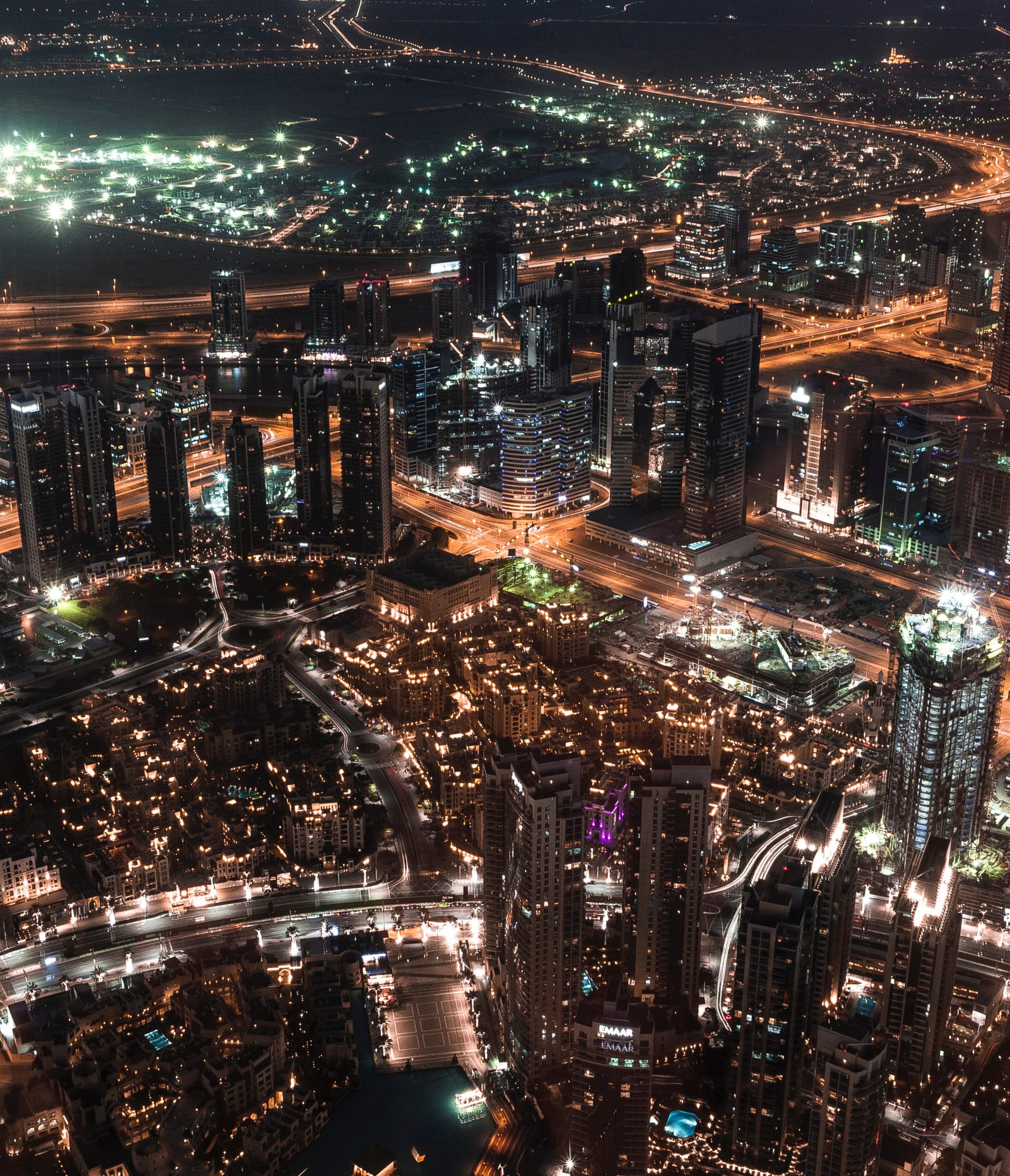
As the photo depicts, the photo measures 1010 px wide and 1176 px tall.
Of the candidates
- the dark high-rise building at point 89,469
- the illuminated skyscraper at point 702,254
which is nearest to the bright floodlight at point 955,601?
the dark high-rise building at point 89,469

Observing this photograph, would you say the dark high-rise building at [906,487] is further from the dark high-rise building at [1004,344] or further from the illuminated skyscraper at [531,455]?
the dark high-rise building at [1004,344]

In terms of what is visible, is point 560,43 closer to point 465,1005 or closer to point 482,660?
point 482,660

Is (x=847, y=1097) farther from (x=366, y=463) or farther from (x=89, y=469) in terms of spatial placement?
(x=89, y=469)

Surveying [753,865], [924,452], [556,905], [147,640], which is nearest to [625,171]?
[924,452]

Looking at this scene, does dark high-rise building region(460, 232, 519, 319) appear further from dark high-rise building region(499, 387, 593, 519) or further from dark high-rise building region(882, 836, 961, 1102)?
dark high-rise building region(882, 836, 961, 1102)

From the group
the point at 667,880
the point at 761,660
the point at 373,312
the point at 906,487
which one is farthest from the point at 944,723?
the point at 373,312
